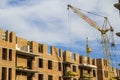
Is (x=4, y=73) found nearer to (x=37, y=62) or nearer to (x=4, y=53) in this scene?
(x=4, y=53)

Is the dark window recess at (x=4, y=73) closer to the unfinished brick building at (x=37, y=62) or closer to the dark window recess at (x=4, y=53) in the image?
the unfinished brick building at (x=37, y=62)

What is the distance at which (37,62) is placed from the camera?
281 feet

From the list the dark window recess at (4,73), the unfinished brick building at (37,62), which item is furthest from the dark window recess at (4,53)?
the dark window recess at (4,73)

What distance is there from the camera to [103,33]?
12938cm

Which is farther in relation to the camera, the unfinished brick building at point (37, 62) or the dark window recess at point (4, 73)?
the unfinished brick building at point (37, 62)

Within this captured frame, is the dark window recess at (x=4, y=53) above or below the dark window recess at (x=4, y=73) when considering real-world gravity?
above

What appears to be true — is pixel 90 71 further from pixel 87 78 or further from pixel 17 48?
pixel 17 48

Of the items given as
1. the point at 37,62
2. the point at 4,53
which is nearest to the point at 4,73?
the point at 4,53

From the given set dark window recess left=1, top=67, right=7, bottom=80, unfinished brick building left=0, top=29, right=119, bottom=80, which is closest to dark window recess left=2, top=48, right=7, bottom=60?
unfinished brick building left=0, top=29, right=119, bottom=80

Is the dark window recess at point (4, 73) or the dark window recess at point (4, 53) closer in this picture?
the dark window recess at point (4, 73)

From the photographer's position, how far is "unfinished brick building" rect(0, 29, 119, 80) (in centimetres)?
7656

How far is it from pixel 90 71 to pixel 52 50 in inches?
848

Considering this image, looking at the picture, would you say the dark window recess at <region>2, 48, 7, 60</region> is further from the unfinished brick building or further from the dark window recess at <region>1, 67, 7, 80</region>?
→ the dark window recess at <region>1, 67, 7, 80</region>

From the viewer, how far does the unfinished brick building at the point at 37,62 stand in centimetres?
7656
